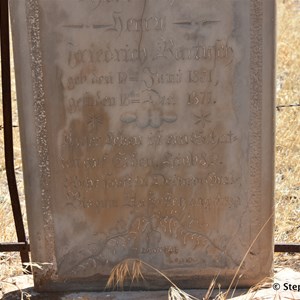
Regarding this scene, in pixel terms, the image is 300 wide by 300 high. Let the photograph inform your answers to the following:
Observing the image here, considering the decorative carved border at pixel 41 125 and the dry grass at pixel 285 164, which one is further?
the dry grass at pixel 285 164

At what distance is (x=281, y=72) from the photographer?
234 inches

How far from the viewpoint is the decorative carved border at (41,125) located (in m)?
2.73

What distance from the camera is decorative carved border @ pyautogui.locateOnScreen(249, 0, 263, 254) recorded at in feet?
8.95

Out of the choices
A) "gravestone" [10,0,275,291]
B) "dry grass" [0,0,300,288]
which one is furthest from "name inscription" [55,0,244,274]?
"dry grass" [0,0,300,288]

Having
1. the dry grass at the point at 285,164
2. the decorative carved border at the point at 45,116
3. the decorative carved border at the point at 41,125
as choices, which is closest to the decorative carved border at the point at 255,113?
the decorative carved border at the point at 45,116

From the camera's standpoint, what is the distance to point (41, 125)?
283cm

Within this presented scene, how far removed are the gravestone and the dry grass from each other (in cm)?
29

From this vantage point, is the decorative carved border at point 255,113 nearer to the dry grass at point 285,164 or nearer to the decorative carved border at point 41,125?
the dry grass at point 285,164

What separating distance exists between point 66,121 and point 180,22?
64 cm

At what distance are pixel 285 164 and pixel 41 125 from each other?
216 cm

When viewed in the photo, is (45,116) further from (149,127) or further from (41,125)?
(149,127)

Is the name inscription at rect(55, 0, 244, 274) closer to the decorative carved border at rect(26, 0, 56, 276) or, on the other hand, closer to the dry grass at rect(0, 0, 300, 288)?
the decorative carved border at rect(26, 0, 56, 276)

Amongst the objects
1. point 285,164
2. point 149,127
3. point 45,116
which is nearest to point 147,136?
point 149,127

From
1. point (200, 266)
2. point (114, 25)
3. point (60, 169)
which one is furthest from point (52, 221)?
point (114, 25)
